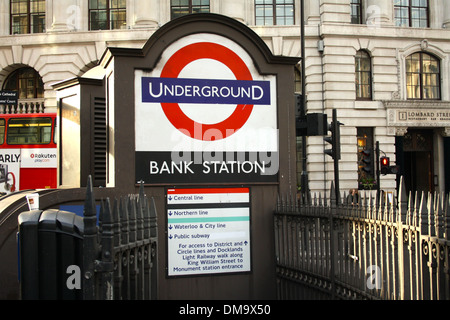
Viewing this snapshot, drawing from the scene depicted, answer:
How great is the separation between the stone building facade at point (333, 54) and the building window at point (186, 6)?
2.2 inches

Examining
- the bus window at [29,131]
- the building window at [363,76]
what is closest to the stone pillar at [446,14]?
the building window at [363,76]

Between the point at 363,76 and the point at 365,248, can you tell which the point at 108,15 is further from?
the point at 365,248

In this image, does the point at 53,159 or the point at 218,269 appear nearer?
the point at 218,269

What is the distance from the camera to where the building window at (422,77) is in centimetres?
3033

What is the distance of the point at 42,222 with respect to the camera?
12.3ft

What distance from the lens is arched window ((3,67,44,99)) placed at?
30.9 meters

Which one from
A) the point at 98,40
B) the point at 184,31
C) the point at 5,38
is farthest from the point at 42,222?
the point at 5,38

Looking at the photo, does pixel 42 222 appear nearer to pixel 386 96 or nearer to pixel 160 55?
→ pixel 160 55

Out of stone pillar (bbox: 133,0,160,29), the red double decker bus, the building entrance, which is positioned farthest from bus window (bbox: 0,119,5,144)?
the building entrance

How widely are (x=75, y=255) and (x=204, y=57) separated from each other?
3.62 m

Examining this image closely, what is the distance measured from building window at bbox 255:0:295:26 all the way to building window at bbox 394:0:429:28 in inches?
246

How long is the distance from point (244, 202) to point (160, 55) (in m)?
2.10

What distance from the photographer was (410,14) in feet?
102

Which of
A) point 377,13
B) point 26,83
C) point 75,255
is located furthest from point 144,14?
point 75,255
